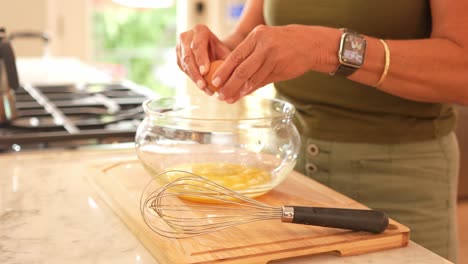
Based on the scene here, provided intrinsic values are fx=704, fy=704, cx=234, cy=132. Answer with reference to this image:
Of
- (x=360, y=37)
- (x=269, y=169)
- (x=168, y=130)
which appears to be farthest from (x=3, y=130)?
(x=360, y=37)

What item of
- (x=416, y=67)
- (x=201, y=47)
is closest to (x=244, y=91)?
(x=201, y=47)

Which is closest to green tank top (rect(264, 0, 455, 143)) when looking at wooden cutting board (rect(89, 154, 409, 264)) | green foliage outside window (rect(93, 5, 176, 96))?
wooden cutting board (rect(89, 154, 409, 264))

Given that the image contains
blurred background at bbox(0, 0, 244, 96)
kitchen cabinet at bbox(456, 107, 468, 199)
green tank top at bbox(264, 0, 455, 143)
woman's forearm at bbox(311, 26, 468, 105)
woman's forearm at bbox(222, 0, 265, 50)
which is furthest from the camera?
blurred background at bbox(0, 0, 244, 96)

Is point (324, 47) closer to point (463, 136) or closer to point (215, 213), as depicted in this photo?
point (215, 213)

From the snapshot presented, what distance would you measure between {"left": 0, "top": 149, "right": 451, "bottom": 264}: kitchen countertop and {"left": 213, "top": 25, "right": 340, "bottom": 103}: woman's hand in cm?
24

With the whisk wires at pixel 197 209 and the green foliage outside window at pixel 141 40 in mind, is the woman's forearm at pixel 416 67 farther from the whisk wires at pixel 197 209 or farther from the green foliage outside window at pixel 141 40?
the green foliage outside window at pixel 141 40

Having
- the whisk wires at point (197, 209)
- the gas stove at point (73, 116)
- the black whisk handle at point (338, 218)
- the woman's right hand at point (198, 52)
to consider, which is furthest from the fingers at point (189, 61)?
the gas stove at point (73, 116)

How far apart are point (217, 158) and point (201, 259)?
29 centimetres

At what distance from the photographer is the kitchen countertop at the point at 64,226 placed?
829 millimetres

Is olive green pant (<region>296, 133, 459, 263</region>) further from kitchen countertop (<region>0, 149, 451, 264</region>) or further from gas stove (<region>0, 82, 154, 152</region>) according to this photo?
gas stove (<region>0, 82, 154, 152</region>)

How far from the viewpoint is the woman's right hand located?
100cm

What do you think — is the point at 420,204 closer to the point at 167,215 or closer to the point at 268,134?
the point at 268,134

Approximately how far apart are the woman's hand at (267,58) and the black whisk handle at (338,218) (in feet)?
0.64

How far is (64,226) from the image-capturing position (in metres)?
0.92
